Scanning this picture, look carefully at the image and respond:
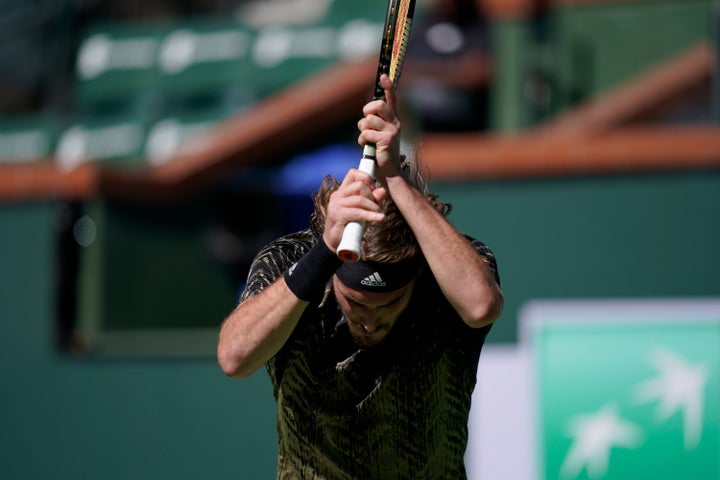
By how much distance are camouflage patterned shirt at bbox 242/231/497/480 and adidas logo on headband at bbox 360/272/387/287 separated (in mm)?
261

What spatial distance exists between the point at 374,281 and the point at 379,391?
0.36m

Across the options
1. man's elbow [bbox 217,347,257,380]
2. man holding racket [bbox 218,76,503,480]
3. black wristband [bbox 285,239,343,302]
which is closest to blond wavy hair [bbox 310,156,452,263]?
man holding racket [bbox 218,76,503,480]

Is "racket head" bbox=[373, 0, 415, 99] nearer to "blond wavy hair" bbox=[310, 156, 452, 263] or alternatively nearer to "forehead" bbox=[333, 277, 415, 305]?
"blond wavy hair" bbox=[310, 156, 452, 263]

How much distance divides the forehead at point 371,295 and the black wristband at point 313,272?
0.13 meters

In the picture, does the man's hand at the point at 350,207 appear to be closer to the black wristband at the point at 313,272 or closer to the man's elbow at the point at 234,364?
the black wristband at the point at 313,272

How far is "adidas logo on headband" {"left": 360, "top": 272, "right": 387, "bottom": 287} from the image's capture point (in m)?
2.74

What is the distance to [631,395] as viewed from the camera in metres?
5.55

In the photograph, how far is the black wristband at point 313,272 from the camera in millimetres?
2662

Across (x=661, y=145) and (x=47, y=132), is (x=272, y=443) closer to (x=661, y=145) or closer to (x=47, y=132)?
(x=661, y=145)

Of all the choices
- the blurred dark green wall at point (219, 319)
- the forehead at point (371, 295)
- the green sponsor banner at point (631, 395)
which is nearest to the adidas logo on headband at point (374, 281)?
the forehead at point (371, 295)

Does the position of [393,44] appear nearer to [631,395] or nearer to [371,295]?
[371,295]

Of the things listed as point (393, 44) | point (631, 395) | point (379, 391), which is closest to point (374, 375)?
point (379, 391)

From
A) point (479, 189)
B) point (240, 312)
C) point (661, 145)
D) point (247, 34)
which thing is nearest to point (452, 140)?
point (479, 189)

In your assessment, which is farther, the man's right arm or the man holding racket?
the man holding racket
